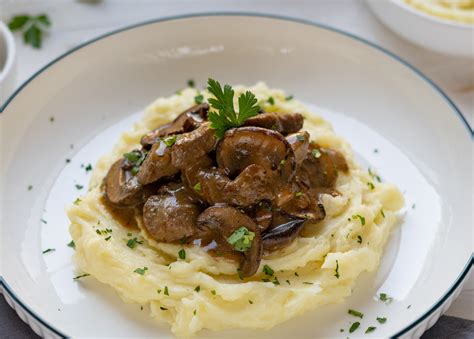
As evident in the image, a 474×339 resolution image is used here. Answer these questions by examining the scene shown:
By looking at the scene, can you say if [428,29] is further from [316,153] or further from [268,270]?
[268,270]

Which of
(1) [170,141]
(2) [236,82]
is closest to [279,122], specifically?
(1) [170,141]

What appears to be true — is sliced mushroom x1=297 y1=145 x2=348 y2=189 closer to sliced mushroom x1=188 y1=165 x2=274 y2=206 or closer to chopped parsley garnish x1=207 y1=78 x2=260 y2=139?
sliced mushroom x1=188 y1=165 x2=274 y2=206

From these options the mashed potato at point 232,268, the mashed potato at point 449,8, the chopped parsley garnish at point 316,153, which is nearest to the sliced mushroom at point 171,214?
the mashed potato at point 232,268

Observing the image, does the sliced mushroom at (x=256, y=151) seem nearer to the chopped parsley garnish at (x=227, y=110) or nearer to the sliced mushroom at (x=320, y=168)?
the chopped parsley garnish at (x=227, y=110)

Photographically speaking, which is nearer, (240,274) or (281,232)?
(240,274)

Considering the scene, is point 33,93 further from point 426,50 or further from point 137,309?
point 426,50

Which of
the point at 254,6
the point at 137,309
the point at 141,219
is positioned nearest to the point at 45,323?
the point at 137,309

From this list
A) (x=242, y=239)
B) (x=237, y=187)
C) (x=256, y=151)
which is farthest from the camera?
(x=256, y=151)
